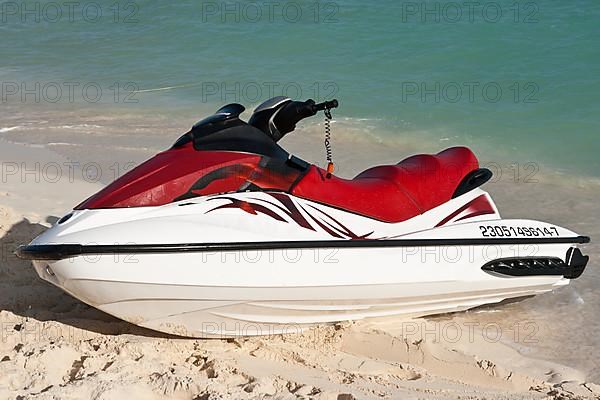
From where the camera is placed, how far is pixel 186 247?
12.8 feet

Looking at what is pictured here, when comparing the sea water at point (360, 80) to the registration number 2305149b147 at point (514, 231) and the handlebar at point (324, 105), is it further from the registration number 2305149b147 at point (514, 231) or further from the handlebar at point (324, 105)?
the handlebar at point (324, 105)

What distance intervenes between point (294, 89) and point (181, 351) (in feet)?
19.0

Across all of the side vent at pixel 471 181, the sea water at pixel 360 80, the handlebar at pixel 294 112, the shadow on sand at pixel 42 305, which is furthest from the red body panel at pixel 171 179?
the sea water at pixel 360 80

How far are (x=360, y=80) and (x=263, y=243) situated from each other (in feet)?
19.4

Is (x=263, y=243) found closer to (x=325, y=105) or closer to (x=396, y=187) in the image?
(x=325, y=105)

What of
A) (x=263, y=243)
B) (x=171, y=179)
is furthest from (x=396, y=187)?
(x=171, y=179)

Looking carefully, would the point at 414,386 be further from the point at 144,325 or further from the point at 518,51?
the point at 518,51

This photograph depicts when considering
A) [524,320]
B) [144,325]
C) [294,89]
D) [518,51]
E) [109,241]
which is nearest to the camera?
[109,241]

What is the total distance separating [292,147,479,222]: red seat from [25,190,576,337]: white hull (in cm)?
6

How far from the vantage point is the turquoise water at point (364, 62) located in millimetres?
8484

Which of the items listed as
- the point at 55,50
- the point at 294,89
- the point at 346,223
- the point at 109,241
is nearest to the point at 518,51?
the point at 294,89

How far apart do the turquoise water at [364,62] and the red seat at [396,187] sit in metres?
2.90

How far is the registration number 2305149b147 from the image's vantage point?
458cm

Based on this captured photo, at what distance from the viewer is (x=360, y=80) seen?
973 centimetres
